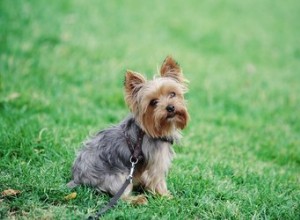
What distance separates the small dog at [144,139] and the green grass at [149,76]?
0.65 ft

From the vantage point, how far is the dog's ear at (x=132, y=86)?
5480mm

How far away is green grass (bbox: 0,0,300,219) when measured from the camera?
18.5 ft

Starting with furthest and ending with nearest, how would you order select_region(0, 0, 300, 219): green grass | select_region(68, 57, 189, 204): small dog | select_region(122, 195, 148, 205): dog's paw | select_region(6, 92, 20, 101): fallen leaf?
select_region(6, 92, 20, 101): fallen leaf → select_region(0, 0, 300, 219): green grass → select_region(122, 195, 148, 205): dog's paw → select_region(68, 57, 189, 204): small dog

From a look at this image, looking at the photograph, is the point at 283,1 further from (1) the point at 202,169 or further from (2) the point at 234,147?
(1) the point at 202,169

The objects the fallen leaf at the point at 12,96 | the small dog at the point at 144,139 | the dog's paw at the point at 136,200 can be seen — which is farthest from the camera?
the fallen leaf at the point at 12,96

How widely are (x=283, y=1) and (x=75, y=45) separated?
48.2ft

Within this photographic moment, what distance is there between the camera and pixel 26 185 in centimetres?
563

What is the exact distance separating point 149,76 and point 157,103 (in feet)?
18.1

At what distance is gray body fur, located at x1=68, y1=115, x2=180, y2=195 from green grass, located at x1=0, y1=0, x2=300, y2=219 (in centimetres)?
19

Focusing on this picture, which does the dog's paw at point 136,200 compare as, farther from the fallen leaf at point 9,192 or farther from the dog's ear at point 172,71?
the dog's ear at point 172,71

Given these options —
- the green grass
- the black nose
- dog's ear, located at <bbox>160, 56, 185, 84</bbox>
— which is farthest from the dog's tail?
dog's ear, located at <bbox>160, 56, 185, 84</bbox>

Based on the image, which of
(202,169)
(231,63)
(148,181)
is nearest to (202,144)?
(202,169)

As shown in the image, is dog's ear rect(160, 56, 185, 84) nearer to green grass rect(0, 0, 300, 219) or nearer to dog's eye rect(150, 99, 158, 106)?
dog's eye rect(150, 99, 158, 106)

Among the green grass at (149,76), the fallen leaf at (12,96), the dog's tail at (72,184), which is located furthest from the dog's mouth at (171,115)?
the fallen leaf at (12,96)
